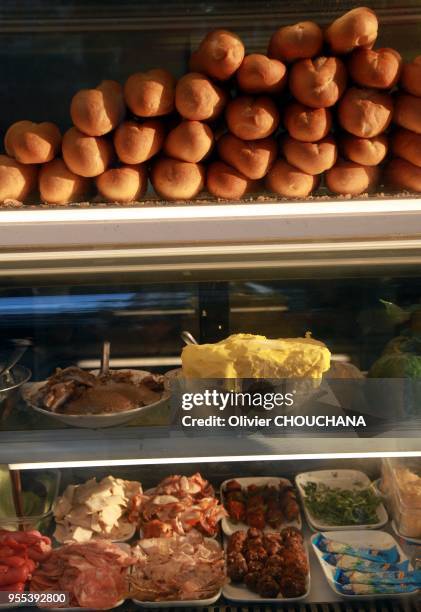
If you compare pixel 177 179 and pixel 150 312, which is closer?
pixel 177 179

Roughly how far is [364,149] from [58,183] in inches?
26.3

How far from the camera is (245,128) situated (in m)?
1.43

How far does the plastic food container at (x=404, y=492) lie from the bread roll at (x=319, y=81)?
1088 millimetres

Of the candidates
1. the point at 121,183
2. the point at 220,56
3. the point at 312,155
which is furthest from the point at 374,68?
the point at 121,183

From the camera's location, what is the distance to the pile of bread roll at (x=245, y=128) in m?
1.42

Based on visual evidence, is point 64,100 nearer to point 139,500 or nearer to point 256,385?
point 256,385

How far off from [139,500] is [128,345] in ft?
1.53

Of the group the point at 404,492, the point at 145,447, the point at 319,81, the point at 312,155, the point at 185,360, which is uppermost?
the point at 319,81

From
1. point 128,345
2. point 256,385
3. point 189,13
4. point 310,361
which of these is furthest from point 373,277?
point 189,13

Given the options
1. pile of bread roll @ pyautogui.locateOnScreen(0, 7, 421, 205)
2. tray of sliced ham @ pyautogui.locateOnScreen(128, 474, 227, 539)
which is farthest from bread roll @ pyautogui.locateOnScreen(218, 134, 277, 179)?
tray of sliced ham @ pyautogui.locateOnScreen(128, 474, 227, 539)

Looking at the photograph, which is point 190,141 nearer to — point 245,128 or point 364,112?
point 245,128

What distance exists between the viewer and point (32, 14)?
5.45ft

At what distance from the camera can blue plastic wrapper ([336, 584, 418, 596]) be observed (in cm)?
178

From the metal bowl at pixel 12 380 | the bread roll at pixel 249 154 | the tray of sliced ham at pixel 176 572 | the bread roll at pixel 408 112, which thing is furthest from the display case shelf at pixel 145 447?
the bread roll at pixel 408 112
